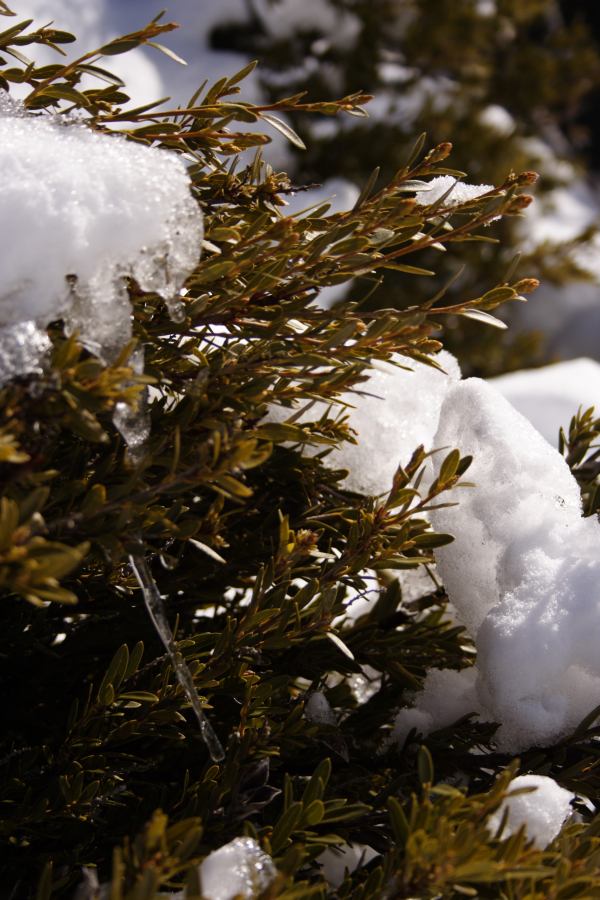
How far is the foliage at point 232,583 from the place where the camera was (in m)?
0.67

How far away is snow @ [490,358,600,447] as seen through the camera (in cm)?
235

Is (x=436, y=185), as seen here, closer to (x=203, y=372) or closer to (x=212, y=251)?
(x=212, y=251)

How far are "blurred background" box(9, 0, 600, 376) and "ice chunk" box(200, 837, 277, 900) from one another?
11.0 ft

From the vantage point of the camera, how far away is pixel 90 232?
755 millimetres

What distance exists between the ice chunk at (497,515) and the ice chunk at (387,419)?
0.39 feet

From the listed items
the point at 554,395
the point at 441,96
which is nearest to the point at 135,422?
the point at 554,395

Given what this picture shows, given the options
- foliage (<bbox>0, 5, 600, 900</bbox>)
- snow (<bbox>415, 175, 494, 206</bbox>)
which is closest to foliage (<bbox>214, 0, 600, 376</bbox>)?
snow (<bbox>415, 175, 494, 206</bbox>)

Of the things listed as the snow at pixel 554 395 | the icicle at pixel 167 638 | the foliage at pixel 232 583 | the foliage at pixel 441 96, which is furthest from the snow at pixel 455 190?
the foliage at pixel 441 96

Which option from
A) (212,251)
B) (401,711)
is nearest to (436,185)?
(212,251)

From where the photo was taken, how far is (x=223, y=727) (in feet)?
3.29

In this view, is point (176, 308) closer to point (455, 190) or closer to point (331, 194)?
point (455, 190)

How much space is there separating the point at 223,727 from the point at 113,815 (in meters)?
0.15

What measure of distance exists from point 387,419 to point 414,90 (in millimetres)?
4516

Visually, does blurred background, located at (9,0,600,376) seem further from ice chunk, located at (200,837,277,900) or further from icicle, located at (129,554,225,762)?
ice chunk, located at (200,837,277,900)
